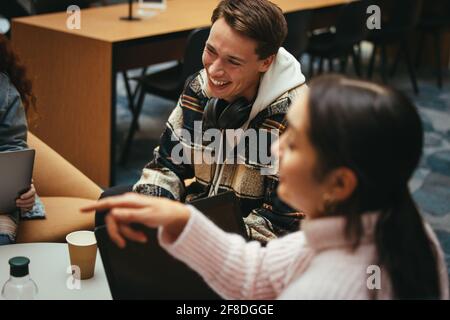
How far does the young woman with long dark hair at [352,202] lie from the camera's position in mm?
904

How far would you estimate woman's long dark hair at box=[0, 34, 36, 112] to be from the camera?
2029 mm

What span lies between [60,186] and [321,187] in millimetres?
1624

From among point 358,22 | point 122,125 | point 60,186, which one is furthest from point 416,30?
point 60,186

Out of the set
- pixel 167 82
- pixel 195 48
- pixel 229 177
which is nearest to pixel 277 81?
pixel 229 177

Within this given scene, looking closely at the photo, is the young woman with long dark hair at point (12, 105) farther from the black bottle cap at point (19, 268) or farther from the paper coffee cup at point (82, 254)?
the black bottle cap at point (19, 268)

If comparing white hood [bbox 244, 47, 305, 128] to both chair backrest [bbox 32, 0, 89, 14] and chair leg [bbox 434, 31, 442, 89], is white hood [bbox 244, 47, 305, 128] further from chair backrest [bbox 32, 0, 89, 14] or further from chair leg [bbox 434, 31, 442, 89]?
chair leg [bbox 434, 31, 442, 89]

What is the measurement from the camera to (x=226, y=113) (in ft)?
5.96

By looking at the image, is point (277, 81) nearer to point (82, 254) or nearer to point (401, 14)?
point (82, 254)

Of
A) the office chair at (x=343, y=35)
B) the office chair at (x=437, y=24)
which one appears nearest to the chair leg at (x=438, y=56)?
the office chair at (x=437, y=24)

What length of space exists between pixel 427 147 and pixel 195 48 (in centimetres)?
171

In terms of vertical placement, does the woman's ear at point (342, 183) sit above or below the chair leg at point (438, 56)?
above

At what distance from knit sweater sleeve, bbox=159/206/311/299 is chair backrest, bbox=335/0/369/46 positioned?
339cm

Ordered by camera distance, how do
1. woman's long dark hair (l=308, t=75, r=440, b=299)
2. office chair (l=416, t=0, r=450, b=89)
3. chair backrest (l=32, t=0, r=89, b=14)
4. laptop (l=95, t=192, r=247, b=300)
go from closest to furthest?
woman's long dark hair (l=308, t=75, r=440, b=299) → laptop (l=95, t=192, r=247, b=300) → chair backrest (l=32, t=0, r=89, b=14) → office chair (l=416, t=0, r=450, b=89)

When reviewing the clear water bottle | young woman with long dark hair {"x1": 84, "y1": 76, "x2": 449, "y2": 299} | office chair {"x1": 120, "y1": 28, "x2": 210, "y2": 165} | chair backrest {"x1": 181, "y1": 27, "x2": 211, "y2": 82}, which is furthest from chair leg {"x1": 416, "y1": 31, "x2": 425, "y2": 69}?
young woman with long dark hair {"x1": 84, "y1": 76, "x2": 449, "y2": 299}
